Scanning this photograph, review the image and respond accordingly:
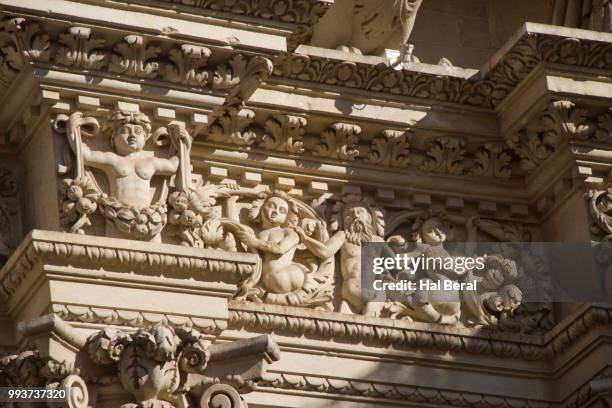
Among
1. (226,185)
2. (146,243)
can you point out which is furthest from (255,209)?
(146,243)

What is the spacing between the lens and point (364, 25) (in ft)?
44.3

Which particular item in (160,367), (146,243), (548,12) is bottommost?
(160,367)

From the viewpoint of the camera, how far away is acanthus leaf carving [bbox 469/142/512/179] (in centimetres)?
1326

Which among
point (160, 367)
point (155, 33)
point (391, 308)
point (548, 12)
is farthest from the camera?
point (548, 12)

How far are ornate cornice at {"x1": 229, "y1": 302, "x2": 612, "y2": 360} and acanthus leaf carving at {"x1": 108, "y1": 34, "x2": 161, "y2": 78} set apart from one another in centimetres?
124

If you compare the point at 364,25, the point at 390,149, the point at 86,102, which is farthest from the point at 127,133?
the point at 364,25

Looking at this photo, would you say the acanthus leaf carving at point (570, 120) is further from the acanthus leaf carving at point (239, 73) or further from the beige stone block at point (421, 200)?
the acanthus leaf carving at point (239, 73)

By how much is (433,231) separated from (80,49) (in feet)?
7.66

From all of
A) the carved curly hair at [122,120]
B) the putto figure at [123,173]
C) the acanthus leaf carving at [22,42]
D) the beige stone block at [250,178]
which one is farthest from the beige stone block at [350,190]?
the acanthus leaf carving at [22,42]

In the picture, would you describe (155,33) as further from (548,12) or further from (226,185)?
(548,12)

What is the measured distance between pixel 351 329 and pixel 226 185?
39.0 inches

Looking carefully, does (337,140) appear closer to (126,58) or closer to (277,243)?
(277,243)

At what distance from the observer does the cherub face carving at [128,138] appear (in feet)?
39.2

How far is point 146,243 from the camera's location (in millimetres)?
11617
